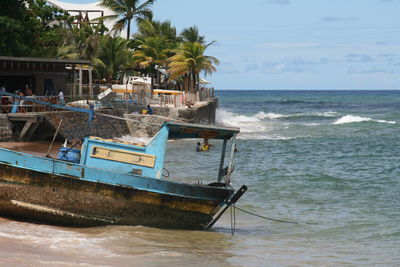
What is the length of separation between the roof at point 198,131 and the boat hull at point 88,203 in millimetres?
1254

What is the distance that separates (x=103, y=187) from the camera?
1459cm

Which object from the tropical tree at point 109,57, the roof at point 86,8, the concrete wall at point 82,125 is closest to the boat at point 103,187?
the concrete wall at point 82,125

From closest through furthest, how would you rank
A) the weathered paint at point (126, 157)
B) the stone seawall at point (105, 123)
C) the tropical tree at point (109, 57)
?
the weathered paint at point (126, 157) < the stone seawall at point (105, 123) < the tropical tree at point (109, 57)

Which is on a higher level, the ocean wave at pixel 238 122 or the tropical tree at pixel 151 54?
the tropical tree at pixel 151 54

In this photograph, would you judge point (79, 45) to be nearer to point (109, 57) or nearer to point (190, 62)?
point (109, 57)

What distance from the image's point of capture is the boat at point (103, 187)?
1448 centimetres

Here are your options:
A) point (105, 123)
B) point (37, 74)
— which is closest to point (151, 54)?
point (37, 74)

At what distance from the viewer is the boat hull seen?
1458cm

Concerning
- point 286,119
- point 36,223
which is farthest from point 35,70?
point 286,119

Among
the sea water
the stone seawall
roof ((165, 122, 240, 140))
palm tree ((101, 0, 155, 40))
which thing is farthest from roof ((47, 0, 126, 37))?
roof ((165, 122, 240, 140))

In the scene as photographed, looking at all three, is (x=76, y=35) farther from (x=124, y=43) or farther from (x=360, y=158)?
(x=360, y=158)

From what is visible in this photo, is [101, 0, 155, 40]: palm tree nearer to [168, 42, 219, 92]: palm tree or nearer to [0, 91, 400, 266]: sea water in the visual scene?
[168, 42, 219, 92]: palm tree

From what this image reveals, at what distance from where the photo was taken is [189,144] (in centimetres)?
3528

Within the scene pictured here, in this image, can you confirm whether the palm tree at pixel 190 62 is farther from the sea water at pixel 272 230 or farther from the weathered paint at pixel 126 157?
the weathered paint at pixel 126 157
